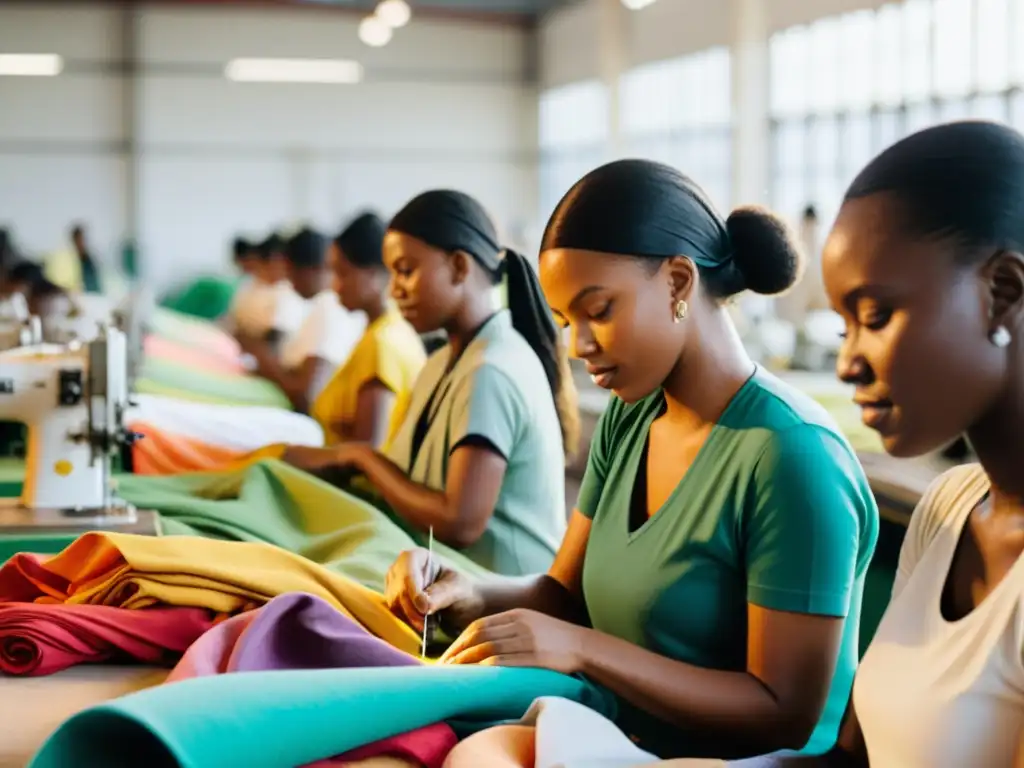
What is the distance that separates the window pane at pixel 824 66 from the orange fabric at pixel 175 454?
7.44m

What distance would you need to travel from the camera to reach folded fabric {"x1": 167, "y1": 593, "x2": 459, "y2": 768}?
1594 mm

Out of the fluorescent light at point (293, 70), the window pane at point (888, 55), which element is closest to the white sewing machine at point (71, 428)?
the window pane at point (888, 55)

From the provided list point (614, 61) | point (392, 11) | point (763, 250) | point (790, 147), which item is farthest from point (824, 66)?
point (763, 250)

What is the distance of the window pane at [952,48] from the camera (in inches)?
324

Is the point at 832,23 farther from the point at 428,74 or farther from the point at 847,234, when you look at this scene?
the point at 847,234

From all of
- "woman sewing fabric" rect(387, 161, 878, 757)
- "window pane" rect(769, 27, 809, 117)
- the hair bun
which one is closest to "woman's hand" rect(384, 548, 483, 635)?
"woman sewing fabric" rect(387, 161, 878, 757)

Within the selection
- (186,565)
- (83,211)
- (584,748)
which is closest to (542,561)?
(186,565)

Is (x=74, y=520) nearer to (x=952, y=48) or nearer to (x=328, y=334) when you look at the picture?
(x=328, y=334)

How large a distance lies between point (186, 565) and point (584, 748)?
0.75m

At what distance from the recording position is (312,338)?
534 cm

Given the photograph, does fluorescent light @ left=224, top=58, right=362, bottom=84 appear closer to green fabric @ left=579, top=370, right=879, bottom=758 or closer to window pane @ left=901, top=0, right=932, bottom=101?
window pane @ left=901, top=0, right=932, bottom=101

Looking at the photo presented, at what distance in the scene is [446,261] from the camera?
2.95 metres

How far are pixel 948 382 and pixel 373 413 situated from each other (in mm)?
2667

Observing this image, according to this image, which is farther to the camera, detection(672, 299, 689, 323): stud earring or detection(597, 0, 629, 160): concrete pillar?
detection(597, 0, 629, 160): concrete pillar
